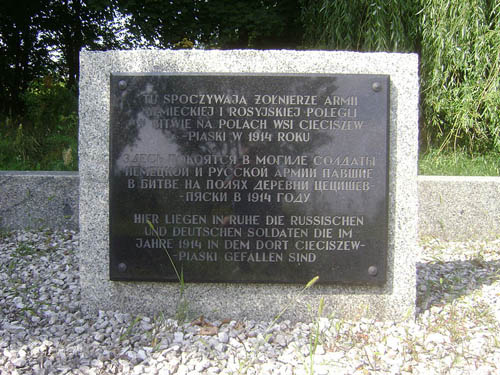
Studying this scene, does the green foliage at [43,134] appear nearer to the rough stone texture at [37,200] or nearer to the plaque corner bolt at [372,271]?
the rough stone texture at [37,200]

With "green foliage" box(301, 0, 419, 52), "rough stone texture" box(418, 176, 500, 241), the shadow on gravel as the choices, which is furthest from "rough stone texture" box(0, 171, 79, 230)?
"green foliage" box(301, 0, 419, 52)

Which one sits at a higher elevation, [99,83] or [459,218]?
[99,83]

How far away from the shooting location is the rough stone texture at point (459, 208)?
12.2ft

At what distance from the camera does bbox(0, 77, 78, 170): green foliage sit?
4.86 metres

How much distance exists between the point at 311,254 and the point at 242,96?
3.03 feet

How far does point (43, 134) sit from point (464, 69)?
18.3ft

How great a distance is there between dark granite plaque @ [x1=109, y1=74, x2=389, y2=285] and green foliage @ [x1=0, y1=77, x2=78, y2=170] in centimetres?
249

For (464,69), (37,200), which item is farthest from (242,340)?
(464,69)

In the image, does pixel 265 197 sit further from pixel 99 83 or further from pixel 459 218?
pixel 459 218

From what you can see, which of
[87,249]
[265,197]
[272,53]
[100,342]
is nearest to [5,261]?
[87,249]

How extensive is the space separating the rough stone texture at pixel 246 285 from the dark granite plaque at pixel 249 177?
0.22ft

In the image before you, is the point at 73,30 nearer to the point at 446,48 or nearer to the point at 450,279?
the point at 446,48

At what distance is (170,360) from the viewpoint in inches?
73.0

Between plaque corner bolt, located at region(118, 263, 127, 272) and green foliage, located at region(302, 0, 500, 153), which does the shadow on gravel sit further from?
green foliage, located at region(302, 0, 500, 153)
